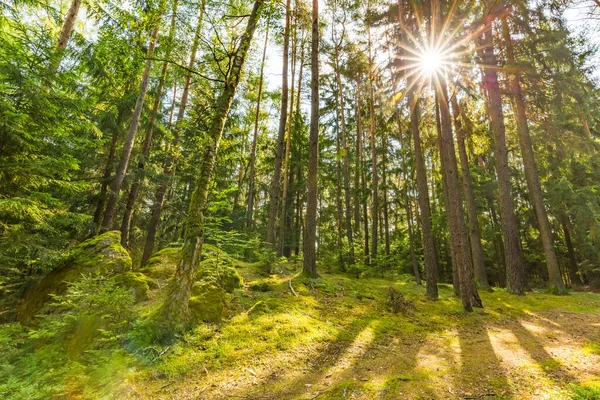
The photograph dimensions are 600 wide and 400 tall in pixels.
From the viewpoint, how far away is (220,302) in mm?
5523

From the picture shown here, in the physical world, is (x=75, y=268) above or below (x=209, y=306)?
above

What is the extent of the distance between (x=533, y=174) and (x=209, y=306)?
15.1m

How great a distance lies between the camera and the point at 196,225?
16.0 ft

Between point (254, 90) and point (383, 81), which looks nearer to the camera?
Answer: point (383, 81)

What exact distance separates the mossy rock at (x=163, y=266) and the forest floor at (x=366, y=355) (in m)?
2.44

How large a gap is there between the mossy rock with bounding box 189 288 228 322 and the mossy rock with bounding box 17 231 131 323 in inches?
71.9

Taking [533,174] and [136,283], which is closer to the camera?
[136,283]

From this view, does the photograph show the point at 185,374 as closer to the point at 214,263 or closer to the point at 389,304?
the point at 214,263

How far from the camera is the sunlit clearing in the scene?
9238mm

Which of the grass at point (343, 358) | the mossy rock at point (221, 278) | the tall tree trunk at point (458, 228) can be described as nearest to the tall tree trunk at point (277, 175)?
the mossy rock at point (221, 278)

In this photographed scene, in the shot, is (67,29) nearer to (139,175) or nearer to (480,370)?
(139,175)

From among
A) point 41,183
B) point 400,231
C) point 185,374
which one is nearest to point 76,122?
point 41,183

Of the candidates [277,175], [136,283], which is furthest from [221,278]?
[277,175]

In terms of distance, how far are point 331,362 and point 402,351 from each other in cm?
142
